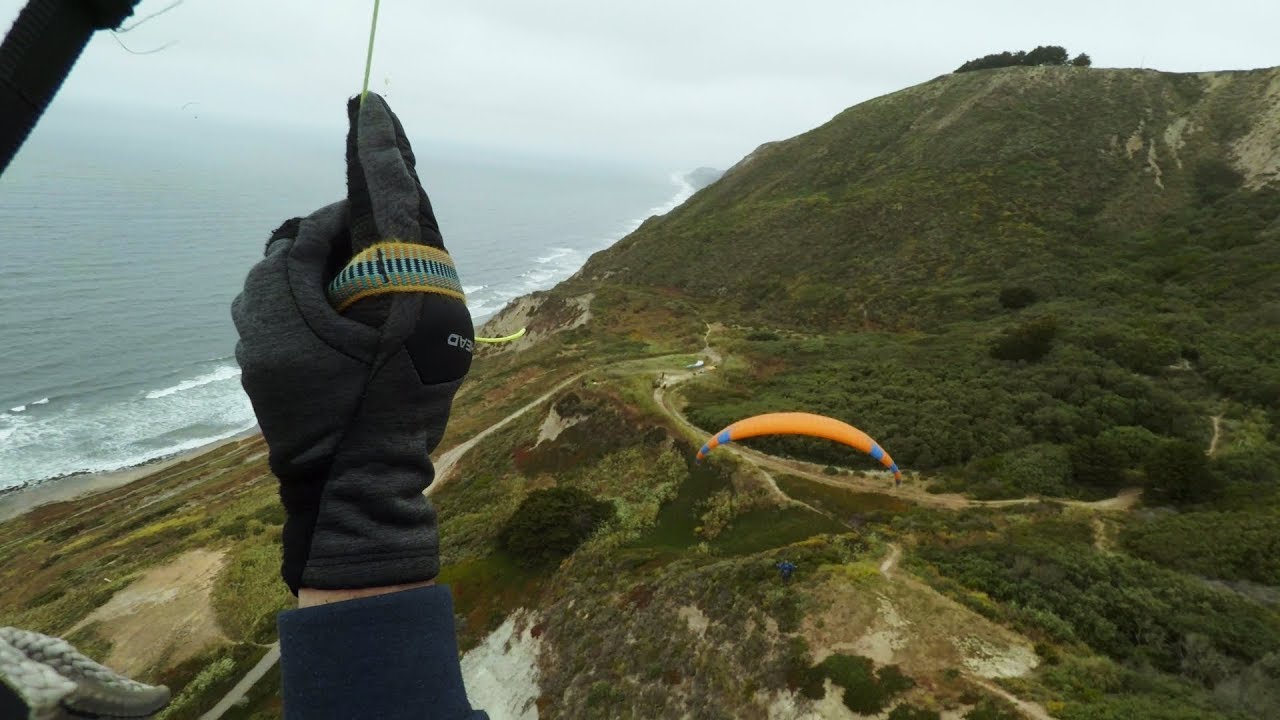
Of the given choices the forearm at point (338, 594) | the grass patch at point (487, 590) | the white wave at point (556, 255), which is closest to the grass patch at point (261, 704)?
the grass patch at point (487, 590)

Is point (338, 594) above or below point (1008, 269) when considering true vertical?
above

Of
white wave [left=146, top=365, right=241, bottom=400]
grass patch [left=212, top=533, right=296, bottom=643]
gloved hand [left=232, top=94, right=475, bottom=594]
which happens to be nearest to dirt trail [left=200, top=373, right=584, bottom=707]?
grass patch [left=212, top=533, right=296, bottom=643]

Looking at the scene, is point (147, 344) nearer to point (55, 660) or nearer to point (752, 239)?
point (752, 239)

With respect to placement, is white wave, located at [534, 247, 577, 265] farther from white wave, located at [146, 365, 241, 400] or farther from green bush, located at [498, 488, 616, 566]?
green bush, located at [498, 488, 616, 566]

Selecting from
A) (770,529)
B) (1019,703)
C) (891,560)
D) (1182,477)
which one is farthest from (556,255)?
(1019,703)

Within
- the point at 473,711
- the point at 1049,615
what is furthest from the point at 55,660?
the point at 1049,615

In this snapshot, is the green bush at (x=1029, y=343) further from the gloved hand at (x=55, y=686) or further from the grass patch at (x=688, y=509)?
the gloved hand at (x=55, y=686)

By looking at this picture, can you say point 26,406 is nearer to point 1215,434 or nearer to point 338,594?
point 338,594
